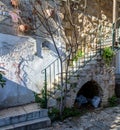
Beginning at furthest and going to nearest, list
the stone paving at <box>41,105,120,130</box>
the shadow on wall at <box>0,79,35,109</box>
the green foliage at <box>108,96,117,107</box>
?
the green foliage at <box>108,96,117,107</box> < the shadow on wall at <box>0,79,35,109</box> < the stone paving at <box>41,105,120,130</box>

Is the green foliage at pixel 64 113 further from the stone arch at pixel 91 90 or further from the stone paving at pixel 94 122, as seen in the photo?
the stone arch at pixel 91 90

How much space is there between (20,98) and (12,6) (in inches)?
115

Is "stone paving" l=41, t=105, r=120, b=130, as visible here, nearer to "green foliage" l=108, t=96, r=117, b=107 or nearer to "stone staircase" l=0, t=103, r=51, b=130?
"stone staircase" l=0, t=103, r=51, b=130

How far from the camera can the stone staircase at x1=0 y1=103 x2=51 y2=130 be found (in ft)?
19.8

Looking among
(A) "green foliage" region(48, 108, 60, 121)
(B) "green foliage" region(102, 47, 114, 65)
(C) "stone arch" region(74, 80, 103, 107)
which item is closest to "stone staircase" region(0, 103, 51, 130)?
(A) "green foliage" region(48, 108, 60, 121)

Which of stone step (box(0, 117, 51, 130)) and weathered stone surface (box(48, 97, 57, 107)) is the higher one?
weathered stone surface (box(48, 97, 57, 107))

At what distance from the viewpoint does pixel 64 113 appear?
6.96 m

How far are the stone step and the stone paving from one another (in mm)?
218

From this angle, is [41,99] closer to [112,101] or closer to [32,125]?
[32,125]

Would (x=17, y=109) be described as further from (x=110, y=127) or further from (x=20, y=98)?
(x=110, y=127)

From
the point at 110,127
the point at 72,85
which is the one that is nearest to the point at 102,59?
the point at 72,85

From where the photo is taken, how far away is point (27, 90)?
296 inches

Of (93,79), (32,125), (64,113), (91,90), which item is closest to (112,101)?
(91,90)

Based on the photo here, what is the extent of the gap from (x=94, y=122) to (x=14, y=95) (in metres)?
2.57
